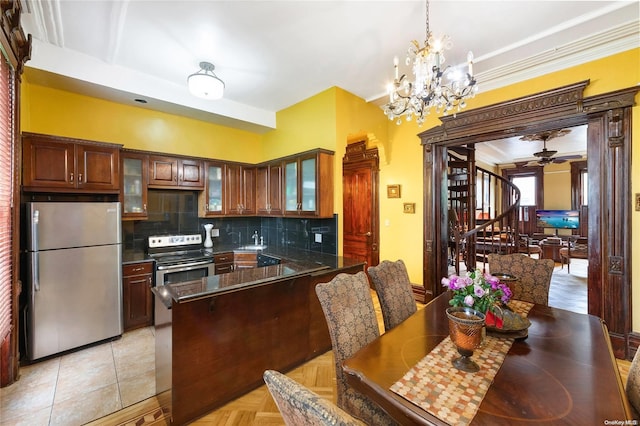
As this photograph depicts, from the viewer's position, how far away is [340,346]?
4.88 feet

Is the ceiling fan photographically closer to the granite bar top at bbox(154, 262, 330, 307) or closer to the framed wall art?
the framed wall art

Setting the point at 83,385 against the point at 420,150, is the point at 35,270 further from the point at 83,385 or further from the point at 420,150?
the point at 420,150

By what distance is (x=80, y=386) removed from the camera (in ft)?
7.29

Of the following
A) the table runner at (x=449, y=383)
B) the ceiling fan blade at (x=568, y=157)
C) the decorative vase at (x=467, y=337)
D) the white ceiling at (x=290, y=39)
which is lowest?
the table runner at (x=449, y=383)

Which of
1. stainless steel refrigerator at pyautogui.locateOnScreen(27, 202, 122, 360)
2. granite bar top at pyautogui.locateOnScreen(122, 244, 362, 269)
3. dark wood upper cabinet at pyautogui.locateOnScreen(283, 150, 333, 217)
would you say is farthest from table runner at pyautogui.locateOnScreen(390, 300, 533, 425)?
stainless steel refrigerator at pyautogui.locateOnScreen(27, 202, 122, 360)

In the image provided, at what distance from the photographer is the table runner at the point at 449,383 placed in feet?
3.15

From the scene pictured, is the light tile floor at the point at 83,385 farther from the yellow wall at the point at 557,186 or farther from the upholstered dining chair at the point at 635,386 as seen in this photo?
the yellow wall at the point at 557,186

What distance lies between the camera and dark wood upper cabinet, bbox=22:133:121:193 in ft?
8.65

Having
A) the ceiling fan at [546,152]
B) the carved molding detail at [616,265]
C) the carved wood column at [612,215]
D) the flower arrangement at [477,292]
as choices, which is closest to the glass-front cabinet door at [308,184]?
the flower arrangement at [477,292]

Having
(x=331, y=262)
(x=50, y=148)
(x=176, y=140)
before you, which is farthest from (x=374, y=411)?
(x=176, y=140)

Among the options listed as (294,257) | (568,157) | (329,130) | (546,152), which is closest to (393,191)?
(329,130)

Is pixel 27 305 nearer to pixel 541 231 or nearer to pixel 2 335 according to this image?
pixel 2 335

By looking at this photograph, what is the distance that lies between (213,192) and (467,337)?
12.3 ft

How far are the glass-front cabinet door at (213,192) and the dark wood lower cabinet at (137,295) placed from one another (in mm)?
1095
